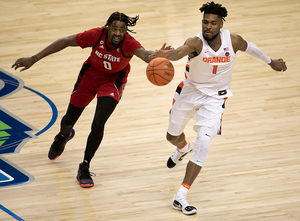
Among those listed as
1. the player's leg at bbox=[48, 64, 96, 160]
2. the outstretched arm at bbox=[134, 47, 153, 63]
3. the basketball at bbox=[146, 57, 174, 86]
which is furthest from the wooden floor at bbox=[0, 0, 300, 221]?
the outstretched arm at bbox=[134, 47, 153, 63]

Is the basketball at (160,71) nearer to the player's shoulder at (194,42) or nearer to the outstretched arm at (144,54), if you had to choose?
the outstretched arm at (144,54)

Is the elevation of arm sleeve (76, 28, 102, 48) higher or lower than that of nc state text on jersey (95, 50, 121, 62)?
higher

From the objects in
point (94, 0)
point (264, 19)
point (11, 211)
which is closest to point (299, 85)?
point (264, 19)

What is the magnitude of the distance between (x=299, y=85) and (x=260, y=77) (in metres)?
0.70

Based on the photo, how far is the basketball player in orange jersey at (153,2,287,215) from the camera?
5.02 meters

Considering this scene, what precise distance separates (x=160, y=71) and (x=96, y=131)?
1.07 metres

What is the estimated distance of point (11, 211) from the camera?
504 centimetres

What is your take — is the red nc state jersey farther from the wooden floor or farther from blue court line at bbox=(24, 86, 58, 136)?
blue court line at bbox=(24, 86, 58, 136)

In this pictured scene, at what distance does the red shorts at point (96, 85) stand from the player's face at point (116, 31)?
19.0 inches

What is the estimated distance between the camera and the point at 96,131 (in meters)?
5.39

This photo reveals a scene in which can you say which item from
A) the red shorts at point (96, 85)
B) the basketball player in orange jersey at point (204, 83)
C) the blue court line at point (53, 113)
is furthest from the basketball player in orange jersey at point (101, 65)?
the blue court line at point (53, 113)

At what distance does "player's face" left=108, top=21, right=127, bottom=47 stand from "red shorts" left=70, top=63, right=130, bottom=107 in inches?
19.0

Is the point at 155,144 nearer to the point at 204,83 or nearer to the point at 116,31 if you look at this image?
the point at 204,83

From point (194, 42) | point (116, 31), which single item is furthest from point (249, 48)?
point (116, 31)
